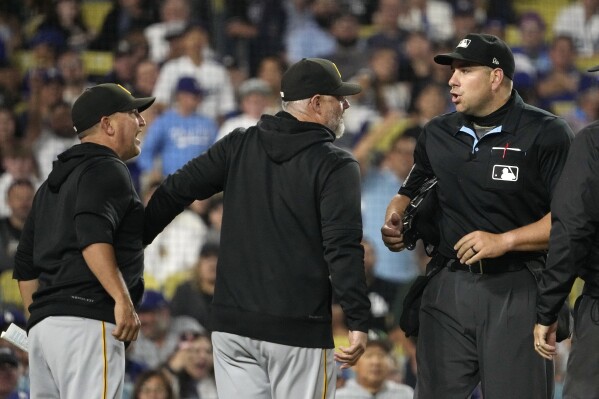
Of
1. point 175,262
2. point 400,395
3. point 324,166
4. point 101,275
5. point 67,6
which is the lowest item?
point 400,395

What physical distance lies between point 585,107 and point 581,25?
116 centimetres

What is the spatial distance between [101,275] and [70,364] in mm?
317

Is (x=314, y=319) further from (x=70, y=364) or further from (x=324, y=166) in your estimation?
(x=70, y=364)

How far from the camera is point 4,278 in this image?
6398mm

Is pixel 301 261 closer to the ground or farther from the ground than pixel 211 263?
farther from the ground

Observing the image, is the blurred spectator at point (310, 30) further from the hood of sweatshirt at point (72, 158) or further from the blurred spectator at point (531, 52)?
the hood of sweatshirt at point (72, 158)

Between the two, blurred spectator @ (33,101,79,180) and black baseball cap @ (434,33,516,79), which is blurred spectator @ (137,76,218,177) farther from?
black baseball cap @ (434,33,516,79)

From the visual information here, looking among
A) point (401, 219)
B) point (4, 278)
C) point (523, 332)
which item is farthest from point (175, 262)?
point (523, 332)

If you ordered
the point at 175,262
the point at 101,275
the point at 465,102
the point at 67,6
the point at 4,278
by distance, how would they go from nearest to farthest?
the point at 101,275, the point at 465,102, the point at 4,278, the point at 175,262, the point at 67,6

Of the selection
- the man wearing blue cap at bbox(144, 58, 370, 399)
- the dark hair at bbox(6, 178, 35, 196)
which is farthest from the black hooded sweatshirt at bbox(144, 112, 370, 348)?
the dark hair at bbox(6, 178, 35, 196)

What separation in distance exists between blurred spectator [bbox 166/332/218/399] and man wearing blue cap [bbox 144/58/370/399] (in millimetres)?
2804

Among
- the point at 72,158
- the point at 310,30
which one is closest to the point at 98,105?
the point at 72,158

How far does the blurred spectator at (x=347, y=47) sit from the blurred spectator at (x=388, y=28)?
111 mm

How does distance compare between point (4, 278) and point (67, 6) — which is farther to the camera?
point (67, 6)
